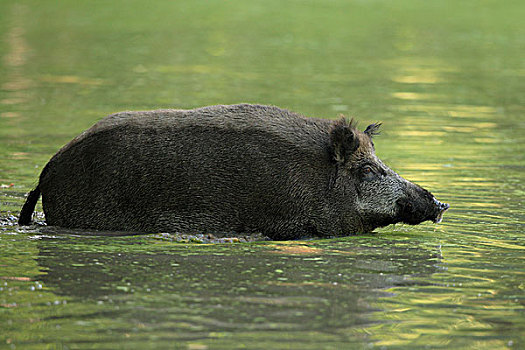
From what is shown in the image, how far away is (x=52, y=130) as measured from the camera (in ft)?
60.3

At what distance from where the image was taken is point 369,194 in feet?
35.1

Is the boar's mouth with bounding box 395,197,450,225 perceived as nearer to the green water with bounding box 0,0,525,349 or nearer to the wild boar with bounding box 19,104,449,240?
the green water with bounding box 0,0,525,349

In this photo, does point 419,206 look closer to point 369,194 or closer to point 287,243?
point 369,194

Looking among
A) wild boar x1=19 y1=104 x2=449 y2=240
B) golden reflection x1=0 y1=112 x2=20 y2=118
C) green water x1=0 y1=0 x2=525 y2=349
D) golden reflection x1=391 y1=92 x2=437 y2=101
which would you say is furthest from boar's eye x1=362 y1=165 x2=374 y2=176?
golden reflection x1=391 y1=92 x2=437 y2=101

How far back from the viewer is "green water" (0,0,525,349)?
732cm

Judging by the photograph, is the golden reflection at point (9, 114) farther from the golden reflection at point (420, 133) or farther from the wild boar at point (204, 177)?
the wild boar at point (204, 177)

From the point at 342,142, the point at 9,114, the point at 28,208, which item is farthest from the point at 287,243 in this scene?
the point at 9,114

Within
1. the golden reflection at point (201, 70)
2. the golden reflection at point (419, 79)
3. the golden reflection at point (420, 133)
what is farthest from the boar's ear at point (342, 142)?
the golden reflection at point (419, 79)

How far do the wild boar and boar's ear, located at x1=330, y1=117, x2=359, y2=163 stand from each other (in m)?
0.01

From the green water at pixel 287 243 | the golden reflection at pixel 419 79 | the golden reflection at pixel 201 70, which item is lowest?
the green water at pixel 287 243

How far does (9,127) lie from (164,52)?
16.1m

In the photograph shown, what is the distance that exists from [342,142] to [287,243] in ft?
4.26

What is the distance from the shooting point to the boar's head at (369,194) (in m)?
10.5

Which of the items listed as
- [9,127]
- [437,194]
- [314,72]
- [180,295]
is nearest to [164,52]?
[314,72]
